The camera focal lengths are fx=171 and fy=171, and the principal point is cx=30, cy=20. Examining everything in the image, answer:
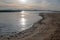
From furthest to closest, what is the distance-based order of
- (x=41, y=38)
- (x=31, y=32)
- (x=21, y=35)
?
(x=31, y=32)
(x=21, y=35)
(x=41, y=38)

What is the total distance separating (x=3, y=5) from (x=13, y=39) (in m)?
20.5

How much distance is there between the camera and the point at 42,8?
32.8 metres

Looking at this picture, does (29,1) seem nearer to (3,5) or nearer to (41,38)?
(3,5)

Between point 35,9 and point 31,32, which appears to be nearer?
point 31,32

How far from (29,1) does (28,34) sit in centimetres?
2326

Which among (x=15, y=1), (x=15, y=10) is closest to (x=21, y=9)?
(x=15, y=10)

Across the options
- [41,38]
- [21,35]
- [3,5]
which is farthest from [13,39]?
[3,5]

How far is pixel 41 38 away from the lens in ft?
41.3

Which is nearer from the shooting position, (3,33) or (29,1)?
(3,33)

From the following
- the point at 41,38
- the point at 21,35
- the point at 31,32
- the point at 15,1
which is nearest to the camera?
the point at 41,38

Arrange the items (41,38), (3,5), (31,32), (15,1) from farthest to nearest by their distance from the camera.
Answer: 1. (15,1)
2. (3,5)
3. (31,32)
4. (41,38)

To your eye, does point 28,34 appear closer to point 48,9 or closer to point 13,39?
point 13,39

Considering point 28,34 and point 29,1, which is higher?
point 29,1

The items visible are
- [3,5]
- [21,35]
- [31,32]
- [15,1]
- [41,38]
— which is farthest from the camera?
[15,1]
